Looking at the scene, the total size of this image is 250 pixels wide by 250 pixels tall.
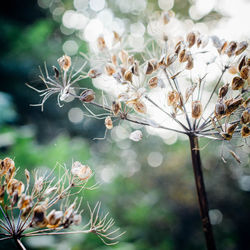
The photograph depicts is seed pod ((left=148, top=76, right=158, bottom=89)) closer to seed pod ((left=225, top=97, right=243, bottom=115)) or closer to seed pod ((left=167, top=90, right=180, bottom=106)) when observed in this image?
seed pod ((left=167, top=90, right=180, bottom=106))

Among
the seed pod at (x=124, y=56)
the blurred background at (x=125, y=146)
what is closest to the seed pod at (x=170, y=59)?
the seed pod at (x=124, y=56)

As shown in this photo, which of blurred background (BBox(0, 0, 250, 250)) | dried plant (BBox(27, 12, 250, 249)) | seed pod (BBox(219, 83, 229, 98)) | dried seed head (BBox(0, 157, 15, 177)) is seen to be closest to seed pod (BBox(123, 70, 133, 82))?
dried plant (BBox(27, 12, 250, 249))

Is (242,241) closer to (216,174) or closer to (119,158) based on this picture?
→ (216,174)

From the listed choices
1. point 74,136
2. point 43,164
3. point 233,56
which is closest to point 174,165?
point 74,136

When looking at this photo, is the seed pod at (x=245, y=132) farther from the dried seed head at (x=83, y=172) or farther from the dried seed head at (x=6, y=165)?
the dried seed head at (x=6, y=165)

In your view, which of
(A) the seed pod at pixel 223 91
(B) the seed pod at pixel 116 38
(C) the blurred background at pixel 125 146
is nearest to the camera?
(A) the seed pod at pixel 223 91

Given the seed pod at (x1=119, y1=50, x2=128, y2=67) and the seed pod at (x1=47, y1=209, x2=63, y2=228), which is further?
the seed pod at (x1=119, y1=50, x2=128, y2=67)

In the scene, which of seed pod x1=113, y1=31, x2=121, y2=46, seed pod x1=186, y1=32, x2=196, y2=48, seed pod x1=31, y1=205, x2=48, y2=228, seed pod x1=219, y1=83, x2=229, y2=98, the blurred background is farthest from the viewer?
the blurred background
